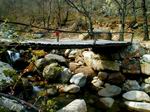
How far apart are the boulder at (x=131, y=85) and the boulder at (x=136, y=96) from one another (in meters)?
1.22

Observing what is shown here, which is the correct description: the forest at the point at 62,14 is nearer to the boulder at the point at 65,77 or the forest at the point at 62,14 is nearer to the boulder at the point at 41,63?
the boulder at the point at 41,63

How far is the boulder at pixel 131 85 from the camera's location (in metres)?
17.2

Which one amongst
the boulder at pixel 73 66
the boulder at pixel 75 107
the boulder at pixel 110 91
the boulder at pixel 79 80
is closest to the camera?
the boulder at pixel 75 107

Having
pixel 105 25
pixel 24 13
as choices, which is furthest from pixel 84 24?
pixel 24 13

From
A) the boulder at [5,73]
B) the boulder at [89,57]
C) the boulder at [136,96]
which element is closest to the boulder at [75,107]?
the boulder at [136,96]

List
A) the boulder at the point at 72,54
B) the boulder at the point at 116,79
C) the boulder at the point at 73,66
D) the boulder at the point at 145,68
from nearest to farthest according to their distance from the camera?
the boulder at the point at 145,68 < the boulder at the point at 116,79 < the boulder at the point at 73,66 < the boulder at the point at 72,54

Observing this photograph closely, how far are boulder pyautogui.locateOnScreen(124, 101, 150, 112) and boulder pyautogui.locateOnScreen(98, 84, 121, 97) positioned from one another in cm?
179

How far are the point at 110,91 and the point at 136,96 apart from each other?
1578 mm

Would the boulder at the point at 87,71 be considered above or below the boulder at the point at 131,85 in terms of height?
above

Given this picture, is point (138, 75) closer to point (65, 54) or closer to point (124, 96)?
point (124, 96)

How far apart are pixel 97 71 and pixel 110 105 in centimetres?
509

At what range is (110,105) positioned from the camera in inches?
558

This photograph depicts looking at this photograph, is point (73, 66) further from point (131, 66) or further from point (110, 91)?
point (110, 91)

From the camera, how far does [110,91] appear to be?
54.0 ft
